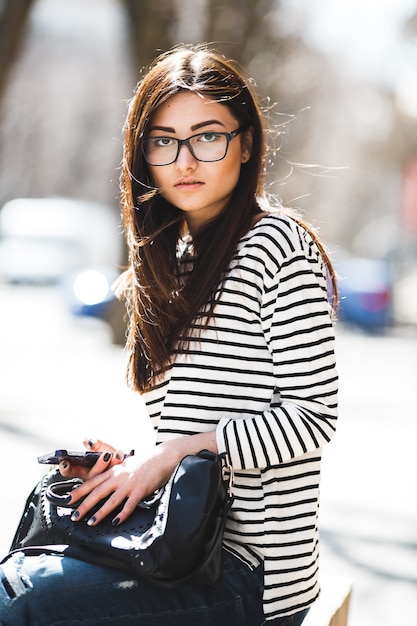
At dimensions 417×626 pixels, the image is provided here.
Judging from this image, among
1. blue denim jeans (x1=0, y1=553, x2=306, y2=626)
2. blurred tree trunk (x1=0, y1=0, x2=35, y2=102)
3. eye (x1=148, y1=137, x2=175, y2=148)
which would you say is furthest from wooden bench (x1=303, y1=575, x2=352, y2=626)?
blurred tree trunk (x1=0, y1=0, x2=35, y2=102)

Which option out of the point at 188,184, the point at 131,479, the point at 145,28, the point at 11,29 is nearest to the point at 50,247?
the point at 145,28

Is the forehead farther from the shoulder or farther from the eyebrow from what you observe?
the shoulder

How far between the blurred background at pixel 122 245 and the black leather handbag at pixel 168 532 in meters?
1.09

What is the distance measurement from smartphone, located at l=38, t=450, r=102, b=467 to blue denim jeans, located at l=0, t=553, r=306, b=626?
0.21m

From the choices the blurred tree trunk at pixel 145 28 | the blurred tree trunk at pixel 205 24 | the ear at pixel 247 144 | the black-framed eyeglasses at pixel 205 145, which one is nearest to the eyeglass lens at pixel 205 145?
the black-framed eyeglasses at pixel 205 145

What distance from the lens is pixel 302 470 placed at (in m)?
2.06

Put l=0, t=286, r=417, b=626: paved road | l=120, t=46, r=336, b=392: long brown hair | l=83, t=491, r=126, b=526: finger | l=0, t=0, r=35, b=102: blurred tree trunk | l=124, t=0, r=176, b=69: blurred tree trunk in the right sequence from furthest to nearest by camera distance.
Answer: l=124, t=0, r=176, b=69: blurred tree trunk
l=0, t=0, r=35, b=102: blurred tree trunk
l=0, t=286, r=417, b=626: paved road
l=120, t=46, r=336, b=392: long brown hair
l=83, t=491, r=126, b=526: finger

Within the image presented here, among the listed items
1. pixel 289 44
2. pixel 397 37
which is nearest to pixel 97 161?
pixel 397 37

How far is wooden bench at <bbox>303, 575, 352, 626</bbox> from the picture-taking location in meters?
2.24

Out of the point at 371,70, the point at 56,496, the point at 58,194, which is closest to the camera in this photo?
the point at 56,496

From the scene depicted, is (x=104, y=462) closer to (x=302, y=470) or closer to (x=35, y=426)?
(x=302, y=470)

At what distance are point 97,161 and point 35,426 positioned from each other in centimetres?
3277

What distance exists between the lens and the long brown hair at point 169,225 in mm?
2162

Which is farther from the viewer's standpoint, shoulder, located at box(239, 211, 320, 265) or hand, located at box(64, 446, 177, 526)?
shoulder, located at box(239, 211, 320, 265)
